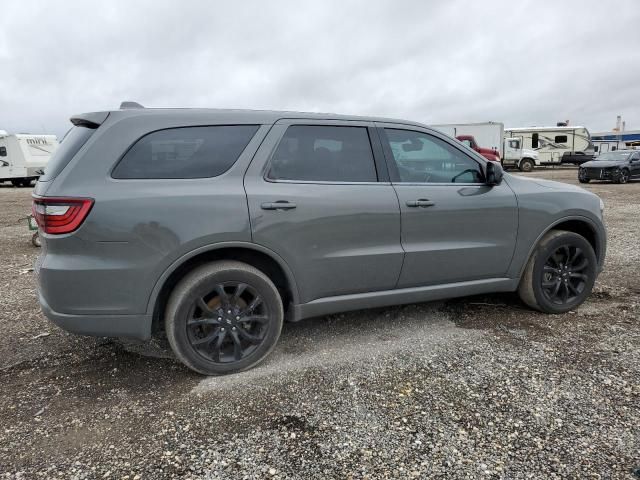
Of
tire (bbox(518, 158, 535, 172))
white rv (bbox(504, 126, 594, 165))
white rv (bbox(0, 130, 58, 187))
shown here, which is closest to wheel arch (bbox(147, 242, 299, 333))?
white rv (bbox(0, 130, 58, 187))

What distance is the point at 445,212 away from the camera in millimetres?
3518

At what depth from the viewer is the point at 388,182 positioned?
3.42m

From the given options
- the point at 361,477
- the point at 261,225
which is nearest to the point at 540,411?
the point at 361,477

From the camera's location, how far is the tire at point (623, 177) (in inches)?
760

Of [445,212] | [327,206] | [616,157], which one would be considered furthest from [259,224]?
[616,157]

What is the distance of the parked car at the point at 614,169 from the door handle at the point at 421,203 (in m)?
19.2

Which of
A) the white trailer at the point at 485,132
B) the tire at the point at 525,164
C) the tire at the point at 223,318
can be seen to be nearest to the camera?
the tire at the point at 223,318

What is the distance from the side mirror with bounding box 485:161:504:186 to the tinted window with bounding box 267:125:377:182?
1.00 m

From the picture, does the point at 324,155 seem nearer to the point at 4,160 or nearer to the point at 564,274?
the point at 564,274

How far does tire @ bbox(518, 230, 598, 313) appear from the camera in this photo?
397 cm

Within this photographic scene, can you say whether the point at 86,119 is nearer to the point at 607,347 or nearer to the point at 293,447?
the point at 293,447

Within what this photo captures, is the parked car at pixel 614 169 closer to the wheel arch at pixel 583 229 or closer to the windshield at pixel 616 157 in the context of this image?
the windshield at pixel 616 157

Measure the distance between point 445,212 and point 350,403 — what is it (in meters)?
1.64

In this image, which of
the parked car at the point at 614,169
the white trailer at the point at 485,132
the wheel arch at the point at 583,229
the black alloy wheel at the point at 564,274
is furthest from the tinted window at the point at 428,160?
the white trailer at the point at 485,132
